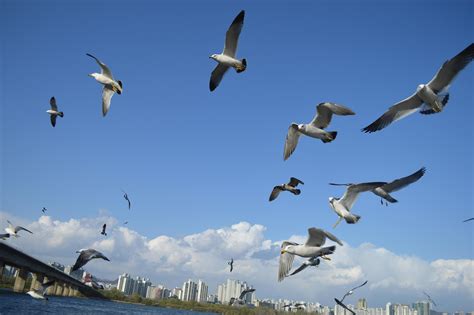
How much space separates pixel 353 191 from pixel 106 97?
33.6ft

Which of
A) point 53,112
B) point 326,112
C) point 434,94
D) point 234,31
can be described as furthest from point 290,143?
point 53,112

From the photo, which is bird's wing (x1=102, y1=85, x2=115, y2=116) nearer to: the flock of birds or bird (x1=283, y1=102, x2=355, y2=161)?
the flock of birds

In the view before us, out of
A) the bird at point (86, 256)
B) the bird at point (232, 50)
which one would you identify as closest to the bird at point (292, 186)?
the bird at point (232, 50)

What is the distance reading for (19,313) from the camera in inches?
1136

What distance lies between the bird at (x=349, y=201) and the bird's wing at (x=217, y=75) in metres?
6.09

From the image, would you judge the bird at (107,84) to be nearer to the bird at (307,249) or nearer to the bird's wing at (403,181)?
the bird at (307,249)

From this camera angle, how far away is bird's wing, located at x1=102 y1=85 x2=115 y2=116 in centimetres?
1647

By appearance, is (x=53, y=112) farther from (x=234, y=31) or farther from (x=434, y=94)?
(x=434, y=94)

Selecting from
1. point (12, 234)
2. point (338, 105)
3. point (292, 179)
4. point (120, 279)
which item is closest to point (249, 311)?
point (12, 234)

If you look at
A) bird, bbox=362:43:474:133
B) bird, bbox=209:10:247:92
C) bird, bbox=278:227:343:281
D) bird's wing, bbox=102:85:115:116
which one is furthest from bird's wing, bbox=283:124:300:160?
bird's wing, bbox=102:85:115:116

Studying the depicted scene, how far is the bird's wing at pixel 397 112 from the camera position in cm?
1357

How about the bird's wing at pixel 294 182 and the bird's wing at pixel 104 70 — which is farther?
the bird's wing at pixel 294 182

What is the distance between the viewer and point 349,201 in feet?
44.8

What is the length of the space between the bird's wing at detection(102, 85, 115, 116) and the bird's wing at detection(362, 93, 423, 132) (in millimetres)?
9952
